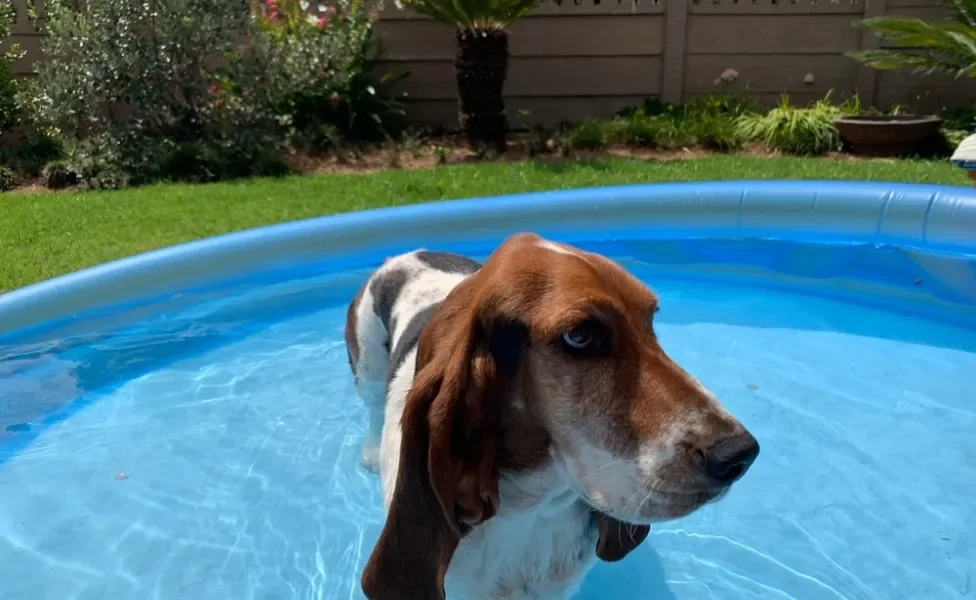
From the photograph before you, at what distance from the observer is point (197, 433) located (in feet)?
14.7

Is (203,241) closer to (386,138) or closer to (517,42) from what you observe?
(386,138)

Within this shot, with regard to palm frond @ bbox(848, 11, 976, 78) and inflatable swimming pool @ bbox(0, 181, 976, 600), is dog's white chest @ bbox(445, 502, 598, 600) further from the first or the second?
palm frond @ bbox(848, 11, 976, 78)

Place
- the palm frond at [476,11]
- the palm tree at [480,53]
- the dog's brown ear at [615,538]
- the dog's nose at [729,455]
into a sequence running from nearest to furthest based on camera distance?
the dog's nose at [729,455] → the dog's brown ear at [615,538] → the palm frond at [476,11] → the palm tree at [480,53]

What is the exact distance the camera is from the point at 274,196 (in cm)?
851

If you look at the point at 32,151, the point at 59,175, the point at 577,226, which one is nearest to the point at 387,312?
the point at 577,226

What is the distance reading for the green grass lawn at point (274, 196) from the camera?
22.7 feet

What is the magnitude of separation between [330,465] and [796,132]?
824cm

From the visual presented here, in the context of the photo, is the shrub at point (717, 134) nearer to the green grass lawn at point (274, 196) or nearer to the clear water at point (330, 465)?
the green grass lawn at point (274, 196)

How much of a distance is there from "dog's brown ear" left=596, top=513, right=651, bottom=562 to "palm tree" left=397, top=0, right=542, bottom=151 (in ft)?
28.3

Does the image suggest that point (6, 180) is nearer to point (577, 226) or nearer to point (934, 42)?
point (577, 226)

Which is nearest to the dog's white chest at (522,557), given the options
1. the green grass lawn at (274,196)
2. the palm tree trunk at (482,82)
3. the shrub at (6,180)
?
the green grass lawn at (274,196)

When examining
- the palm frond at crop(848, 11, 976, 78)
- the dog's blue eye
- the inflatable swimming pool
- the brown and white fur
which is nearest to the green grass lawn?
the inflatable swimming pool

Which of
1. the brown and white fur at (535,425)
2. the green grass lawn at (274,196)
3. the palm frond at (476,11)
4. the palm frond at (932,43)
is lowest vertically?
the green grass lawn at (274,196)

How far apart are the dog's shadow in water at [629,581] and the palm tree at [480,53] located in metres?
8.02
